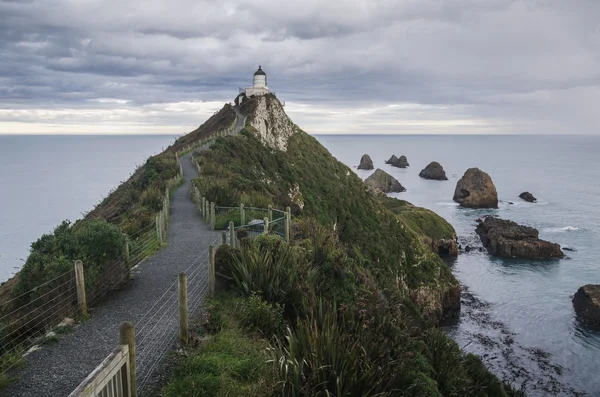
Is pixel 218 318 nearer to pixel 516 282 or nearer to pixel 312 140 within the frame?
pixel 516 282

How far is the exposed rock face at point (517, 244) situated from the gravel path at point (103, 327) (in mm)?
42517

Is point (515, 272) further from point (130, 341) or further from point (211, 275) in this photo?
point (130, 341)

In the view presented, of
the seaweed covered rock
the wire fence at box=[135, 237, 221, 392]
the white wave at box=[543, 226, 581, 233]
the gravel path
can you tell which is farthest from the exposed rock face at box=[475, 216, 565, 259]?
the wire fence at box=[135, 237, 221, 392]

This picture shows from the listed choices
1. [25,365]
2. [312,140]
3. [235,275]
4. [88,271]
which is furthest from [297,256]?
[312,140]

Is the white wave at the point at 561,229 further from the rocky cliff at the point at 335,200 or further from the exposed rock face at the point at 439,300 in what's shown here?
the exposed rock face at the point at 439,300

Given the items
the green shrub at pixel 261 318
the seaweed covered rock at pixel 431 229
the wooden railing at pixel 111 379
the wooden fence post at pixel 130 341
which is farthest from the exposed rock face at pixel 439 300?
the wooden railing at pixel 111 379

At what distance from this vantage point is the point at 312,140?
191 feet

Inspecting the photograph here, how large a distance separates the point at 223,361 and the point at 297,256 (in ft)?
16.7

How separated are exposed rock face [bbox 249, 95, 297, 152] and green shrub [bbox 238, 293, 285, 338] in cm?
4047

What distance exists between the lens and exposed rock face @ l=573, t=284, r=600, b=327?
31.3 m

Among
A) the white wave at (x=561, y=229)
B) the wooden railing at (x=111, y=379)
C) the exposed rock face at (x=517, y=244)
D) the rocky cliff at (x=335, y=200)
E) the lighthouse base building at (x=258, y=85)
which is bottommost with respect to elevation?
the white wave at (x=561, y=229)

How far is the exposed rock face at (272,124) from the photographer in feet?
167

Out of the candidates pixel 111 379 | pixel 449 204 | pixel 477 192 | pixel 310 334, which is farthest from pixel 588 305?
pixel 449 204

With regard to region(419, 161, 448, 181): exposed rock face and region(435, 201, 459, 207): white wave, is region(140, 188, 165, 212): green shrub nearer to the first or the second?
region(435, 201, 459, 207): white wave
